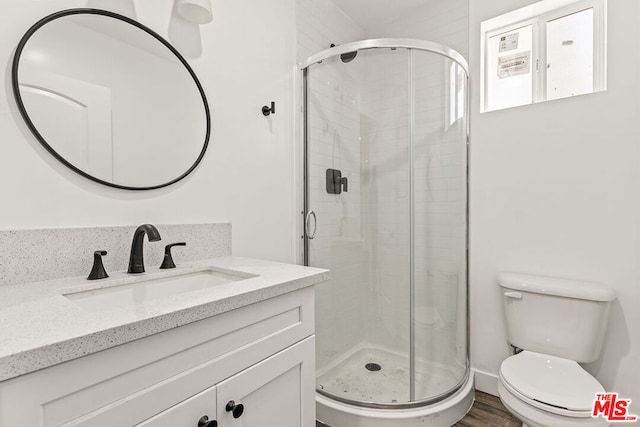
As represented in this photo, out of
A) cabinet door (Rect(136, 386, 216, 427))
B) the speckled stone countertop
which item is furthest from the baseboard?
cabinet door (Rect(136, 386, 216, 427))

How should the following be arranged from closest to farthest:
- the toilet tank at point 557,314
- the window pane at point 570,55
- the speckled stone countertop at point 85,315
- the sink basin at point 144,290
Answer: the speckled stone countertop at point 85,315, the sink basin at point 144,290, the toilet tank at point 557,314, the window pane at point 570,55

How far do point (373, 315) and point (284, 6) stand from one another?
6.32ft

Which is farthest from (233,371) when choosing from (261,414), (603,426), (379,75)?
(379,75)

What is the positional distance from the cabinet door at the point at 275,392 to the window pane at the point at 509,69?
1.86 m

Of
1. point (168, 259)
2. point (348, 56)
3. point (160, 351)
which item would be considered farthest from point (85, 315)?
point (348, 56)

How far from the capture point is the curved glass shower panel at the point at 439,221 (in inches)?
71.7

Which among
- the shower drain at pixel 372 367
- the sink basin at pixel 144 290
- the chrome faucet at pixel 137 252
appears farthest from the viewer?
the shower drain at pixel 372 367

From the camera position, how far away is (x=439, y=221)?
6.36ft

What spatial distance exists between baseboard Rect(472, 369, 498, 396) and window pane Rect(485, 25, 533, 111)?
1.63m

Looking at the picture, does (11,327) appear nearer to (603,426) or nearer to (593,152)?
(603,426)

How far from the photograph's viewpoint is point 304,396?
1.07 metres

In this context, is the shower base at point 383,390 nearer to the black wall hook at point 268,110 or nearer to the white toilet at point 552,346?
the white toilet at point 552,346

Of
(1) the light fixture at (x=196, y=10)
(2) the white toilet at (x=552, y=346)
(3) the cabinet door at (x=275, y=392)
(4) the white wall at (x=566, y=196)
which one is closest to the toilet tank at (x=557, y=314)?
(2) the white toilet at (x=552, y=346)

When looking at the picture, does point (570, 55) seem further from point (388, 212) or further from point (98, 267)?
point (98, 267)
